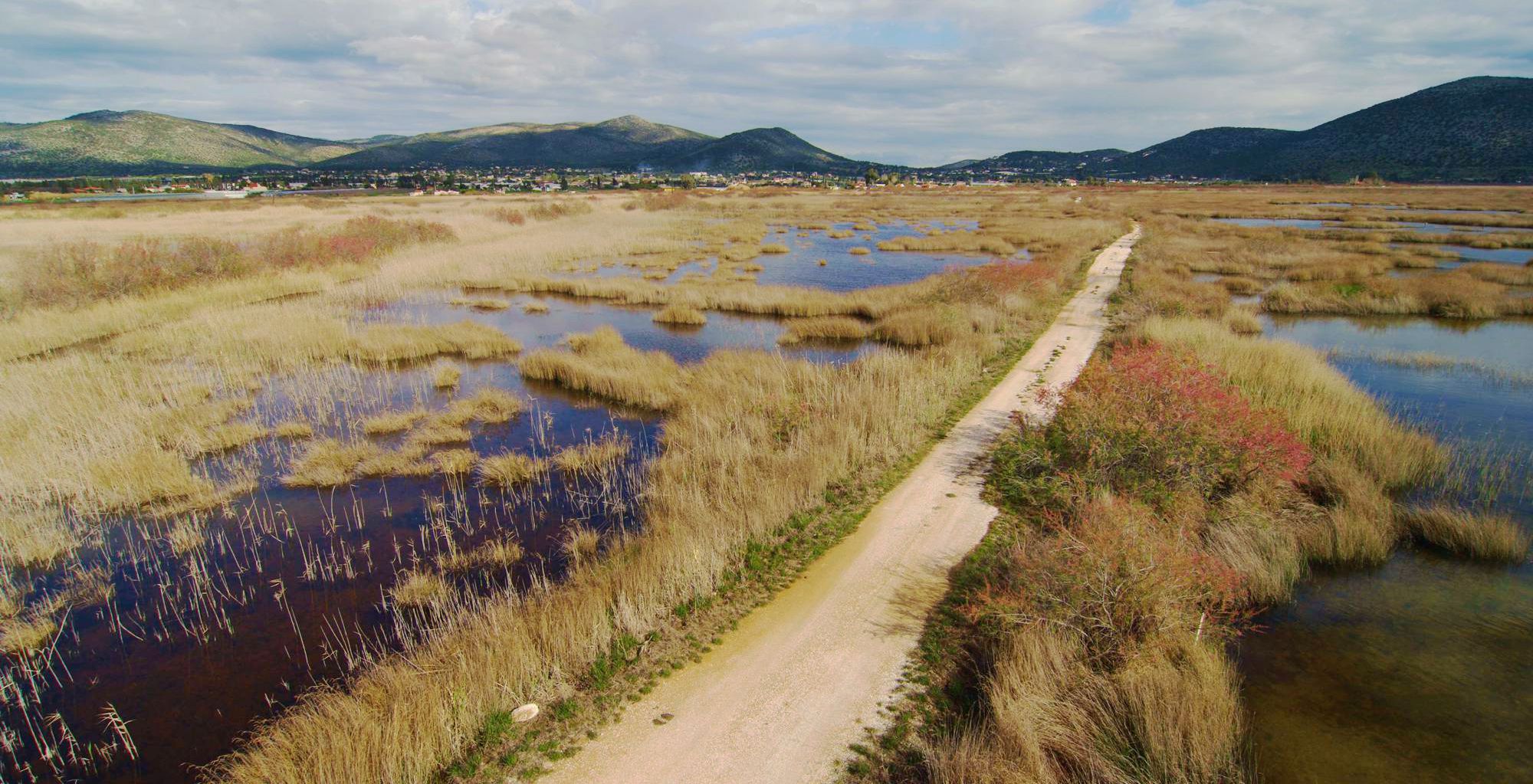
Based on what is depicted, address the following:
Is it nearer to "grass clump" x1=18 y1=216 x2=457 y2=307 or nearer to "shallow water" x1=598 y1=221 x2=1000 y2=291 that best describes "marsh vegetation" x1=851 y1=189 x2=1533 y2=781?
"shallow water" x1=598 y1=221 x2=1000 y2=291

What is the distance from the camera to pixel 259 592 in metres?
9.64

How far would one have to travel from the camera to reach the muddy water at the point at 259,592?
7207 mm

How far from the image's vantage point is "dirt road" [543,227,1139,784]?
585 cm

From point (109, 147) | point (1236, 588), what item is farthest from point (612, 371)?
point (109, 147)

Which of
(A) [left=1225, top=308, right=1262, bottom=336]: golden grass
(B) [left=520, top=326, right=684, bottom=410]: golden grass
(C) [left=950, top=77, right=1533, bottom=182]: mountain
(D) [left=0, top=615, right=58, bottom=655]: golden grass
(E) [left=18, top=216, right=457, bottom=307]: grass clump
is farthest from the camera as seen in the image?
(C) [left=950, top=77, right=1533, bottom=182]: mountain

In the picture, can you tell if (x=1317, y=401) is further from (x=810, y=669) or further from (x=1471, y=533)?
(x=810, y=669)

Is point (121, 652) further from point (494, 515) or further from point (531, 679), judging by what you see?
point (531, 679)

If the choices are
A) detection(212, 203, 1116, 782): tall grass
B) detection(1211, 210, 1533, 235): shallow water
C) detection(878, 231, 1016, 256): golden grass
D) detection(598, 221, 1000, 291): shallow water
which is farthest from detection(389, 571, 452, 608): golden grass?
detection(1211, 210, 1533, 235): shallow water

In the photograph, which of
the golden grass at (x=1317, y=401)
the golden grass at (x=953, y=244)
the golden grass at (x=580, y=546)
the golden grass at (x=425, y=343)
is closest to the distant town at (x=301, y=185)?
the golden grass at (x=953, y=244)

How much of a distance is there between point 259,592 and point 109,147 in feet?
766

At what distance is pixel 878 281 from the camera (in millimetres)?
36844

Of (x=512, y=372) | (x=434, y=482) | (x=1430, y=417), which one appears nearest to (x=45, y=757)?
(x=434, y=482)

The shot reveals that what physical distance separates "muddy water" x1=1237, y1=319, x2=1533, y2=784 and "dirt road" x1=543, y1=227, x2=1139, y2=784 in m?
3.72

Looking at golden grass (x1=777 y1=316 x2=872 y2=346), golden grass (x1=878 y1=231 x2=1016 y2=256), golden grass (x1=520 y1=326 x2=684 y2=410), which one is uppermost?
golden grass (x1=878 y1=231 x2=1016 y2=256)
